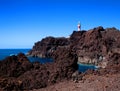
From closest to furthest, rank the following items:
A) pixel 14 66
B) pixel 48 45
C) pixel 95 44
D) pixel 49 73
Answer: pixel 49 73, pixel 14 66, pixel 95 44, pixel 48 45

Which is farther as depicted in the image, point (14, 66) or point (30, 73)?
point (14, 66)

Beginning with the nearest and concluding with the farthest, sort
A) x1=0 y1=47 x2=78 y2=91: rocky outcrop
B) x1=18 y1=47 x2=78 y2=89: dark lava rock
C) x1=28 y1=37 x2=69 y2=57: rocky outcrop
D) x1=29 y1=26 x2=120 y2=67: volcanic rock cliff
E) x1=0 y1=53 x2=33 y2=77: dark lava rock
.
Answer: x1=0 y1=47 x2=78 y2=91: rocky outcrop
x1=18 y1=47 x2=78 y2=89: dark lava rock
x1=0 y1=53 x2=33 y2=77: dark lava rock
x1=29 y1=26 x2=120 y2=67: volcanic rock cliff
x1=28 y1=37 x2=69 y2=57: rocky outcrop

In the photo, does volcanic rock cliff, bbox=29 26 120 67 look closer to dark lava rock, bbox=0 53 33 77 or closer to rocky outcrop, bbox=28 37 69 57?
rocky outcrop, bbox=28 37 69 57

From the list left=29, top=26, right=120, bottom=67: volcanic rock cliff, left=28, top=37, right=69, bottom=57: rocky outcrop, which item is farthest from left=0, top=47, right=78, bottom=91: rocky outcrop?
left=28, top=37, right=69, bottom=57: rocky outcrop

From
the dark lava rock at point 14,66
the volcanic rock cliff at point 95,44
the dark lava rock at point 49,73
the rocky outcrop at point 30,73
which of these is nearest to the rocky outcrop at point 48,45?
the volcanic rock cliff at point 95,44

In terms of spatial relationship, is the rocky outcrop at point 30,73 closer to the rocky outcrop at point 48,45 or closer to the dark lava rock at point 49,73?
the dark lava rock at point 49,73

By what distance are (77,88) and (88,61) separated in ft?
239

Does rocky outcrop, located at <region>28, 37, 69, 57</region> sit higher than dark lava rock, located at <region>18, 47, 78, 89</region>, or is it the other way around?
rocky outcrop, located at <region>28, 37, 69, 57</region>

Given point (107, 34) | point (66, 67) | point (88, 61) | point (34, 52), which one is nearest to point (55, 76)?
point (66, 67)

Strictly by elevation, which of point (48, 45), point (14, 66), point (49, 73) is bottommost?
point (49, 73)

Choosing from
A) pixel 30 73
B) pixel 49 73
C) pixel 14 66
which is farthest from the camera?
pixel 14 66

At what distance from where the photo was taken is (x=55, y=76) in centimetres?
2262

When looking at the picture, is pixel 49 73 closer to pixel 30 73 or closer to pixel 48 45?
pixel 30 73

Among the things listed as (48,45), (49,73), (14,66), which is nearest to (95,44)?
(48,45)
